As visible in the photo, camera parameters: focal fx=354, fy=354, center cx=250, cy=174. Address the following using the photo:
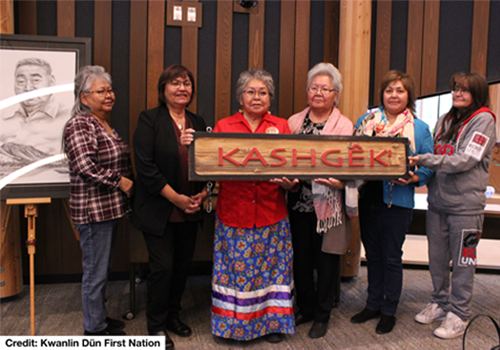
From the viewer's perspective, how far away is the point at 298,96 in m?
3.30

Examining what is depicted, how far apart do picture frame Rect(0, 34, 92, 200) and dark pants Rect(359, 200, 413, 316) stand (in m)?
2.16

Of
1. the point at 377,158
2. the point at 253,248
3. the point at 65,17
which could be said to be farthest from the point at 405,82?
the point at 65,17

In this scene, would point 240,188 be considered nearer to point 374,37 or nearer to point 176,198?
point 176,198

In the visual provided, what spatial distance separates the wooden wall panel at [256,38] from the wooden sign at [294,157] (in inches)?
60.2

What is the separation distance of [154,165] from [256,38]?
1.77 m

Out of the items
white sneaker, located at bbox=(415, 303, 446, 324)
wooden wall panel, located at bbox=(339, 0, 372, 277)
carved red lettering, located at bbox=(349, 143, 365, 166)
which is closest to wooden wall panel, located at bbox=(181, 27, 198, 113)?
wooden wall panel, located at bbox=(339, 0, 372, 277)

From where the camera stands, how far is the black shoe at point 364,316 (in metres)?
2.52

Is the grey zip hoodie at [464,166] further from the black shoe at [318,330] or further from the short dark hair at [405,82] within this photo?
the black shoe at [318,330]

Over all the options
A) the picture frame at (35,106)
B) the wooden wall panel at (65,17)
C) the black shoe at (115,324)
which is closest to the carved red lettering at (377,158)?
the black shoe at (115,324)

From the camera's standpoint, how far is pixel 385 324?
2.39m

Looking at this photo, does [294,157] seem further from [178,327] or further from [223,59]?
[223,59]

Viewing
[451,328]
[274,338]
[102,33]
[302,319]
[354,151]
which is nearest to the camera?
[354,151]

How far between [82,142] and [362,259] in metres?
2.98

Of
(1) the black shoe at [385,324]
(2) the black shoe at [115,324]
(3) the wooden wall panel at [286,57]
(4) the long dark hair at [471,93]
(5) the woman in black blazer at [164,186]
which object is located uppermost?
(3) the wooden wall panel at [286,57]
